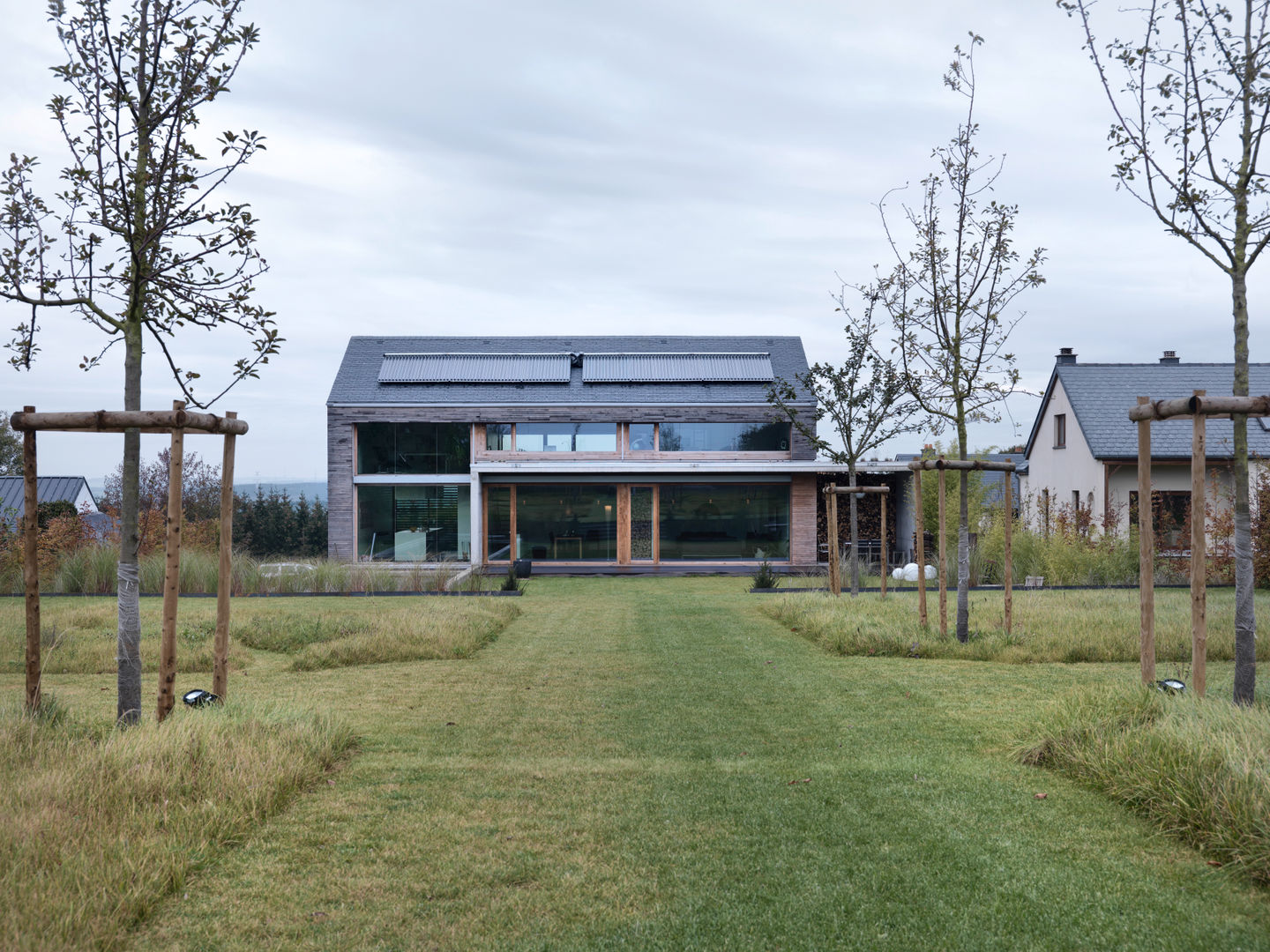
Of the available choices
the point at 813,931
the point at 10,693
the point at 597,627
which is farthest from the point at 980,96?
the point at 10,693

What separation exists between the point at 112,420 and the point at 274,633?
5.93 meters

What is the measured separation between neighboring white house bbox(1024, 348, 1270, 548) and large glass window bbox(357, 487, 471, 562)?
15310mm

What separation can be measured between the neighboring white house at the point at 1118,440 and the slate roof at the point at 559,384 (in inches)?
300

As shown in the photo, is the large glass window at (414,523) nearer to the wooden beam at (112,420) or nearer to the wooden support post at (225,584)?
the wooden support post at (225,584)

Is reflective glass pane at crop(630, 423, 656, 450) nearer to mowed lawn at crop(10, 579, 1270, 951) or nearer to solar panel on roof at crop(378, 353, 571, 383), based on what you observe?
solar panel on roof at crop(378, 353, 571, 383)

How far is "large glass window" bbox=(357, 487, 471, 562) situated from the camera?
2533 cm

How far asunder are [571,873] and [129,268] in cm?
475

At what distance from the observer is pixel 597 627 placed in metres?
12.3

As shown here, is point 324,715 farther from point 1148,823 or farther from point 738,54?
point 738,54

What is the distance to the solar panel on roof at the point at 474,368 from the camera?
27.2 meters

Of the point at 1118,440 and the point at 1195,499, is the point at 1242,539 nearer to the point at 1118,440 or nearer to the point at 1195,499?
the point at 1195,499

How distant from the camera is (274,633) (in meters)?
10.9

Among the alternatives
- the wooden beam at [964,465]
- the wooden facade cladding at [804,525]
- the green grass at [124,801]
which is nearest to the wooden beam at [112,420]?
the green grass at [124,801]

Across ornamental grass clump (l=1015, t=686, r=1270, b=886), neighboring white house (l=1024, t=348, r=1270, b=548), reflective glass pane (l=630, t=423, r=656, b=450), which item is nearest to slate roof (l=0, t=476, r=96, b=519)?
reflective glass pane (l=630, t=423, r=656, b=450)
